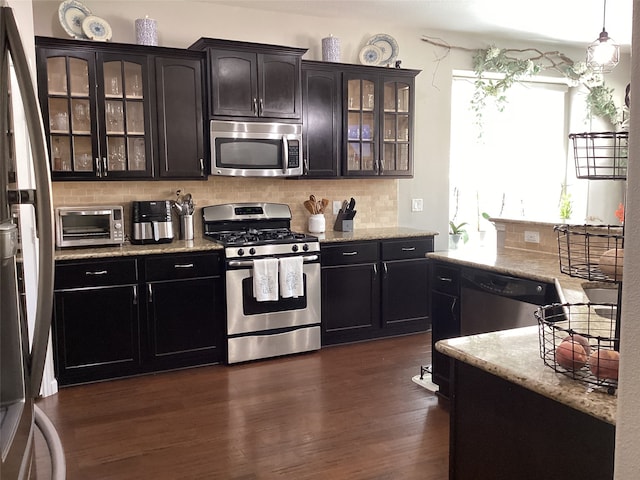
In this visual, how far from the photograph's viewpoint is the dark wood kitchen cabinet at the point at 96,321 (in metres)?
3.78

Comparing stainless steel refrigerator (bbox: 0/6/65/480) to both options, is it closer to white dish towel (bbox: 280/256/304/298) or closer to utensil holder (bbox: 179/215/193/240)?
white dish towel (bbox: 280/256/304/298)

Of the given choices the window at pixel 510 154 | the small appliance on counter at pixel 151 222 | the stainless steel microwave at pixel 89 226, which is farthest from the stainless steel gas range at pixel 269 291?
the window at pixel 510 154

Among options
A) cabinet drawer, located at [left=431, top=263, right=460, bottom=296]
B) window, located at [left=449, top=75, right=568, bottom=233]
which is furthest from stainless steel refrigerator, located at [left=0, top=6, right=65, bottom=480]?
window, located at [left=449, top=75, right=568, bottom=233]

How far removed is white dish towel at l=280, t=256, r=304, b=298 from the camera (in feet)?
14.1

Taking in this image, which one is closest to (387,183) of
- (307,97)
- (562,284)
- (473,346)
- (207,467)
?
(307,97)

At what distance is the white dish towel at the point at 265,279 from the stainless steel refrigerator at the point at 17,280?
3.03m

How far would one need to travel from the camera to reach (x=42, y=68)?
12.7 feet

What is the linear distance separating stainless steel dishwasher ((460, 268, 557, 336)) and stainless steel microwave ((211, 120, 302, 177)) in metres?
1.85

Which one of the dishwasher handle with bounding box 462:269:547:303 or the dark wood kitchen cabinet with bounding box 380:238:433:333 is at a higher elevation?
the dishwasher handle with bounding box 462:269:547:303

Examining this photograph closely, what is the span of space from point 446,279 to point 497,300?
0.46 metres

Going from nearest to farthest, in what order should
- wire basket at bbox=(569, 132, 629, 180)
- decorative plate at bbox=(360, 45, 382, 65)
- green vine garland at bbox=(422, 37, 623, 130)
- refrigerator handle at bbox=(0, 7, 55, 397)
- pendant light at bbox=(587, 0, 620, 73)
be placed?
refrigerator handle at bbox=(0, 7, 55, 397)
wire basket at bbox=(569, 132, 629, 180)
pendant light at bbox=(587, 0, 620, 73)
decorative plate at bbox=(360, 45, 382, 65)
green vine garland at bbox=(422, 37, 623, 130)

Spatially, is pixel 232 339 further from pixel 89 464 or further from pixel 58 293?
pixel 89 464

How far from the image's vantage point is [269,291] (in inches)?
167

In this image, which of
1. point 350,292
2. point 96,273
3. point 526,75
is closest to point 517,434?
point 96,273
